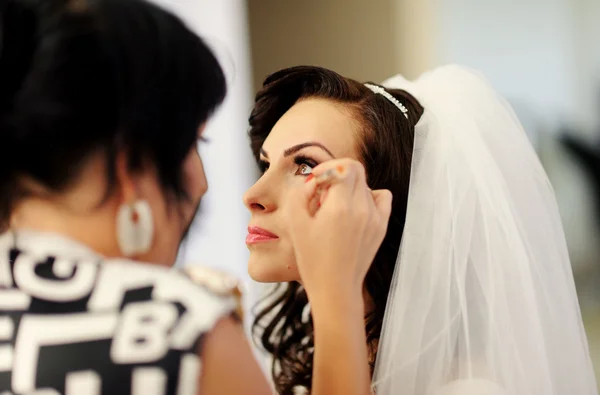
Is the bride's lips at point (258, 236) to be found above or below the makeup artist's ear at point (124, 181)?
above

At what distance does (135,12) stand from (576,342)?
644mm

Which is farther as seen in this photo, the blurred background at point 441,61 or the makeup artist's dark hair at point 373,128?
the makeup artist's dark hair at point 373,128

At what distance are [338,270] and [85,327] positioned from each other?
218mm

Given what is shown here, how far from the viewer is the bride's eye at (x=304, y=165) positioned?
70cm

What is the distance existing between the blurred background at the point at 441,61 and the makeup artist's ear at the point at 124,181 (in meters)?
0.12

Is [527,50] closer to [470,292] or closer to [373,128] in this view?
[373,128]

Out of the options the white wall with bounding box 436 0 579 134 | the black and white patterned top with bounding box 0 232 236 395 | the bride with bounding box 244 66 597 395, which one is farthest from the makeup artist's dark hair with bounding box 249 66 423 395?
the white wall with bounding box 436 0 579 134

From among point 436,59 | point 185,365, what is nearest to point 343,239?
point 185,365

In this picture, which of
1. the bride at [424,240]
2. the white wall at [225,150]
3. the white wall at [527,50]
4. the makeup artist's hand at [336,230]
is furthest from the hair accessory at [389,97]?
the white wall at [527,50]

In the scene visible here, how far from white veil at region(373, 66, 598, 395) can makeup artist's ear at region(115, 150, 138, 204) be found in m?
0.35

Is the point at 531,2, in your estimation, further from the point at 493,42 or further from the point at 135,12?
the point at 135,12

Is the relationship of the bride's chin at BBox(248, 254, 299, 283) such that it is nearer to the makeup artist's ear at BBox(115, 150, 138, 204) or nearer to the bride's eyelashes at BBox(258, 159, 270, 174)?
the bride's eyelashes at BBox(258, 159, 270, 174)

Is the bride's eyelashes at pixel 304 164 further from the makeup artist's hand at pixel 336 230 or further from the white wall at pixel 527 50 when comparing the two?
the white wall at pixel 527 50

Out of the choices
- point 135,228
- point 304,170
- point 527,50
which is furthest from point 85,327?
point 527,50
